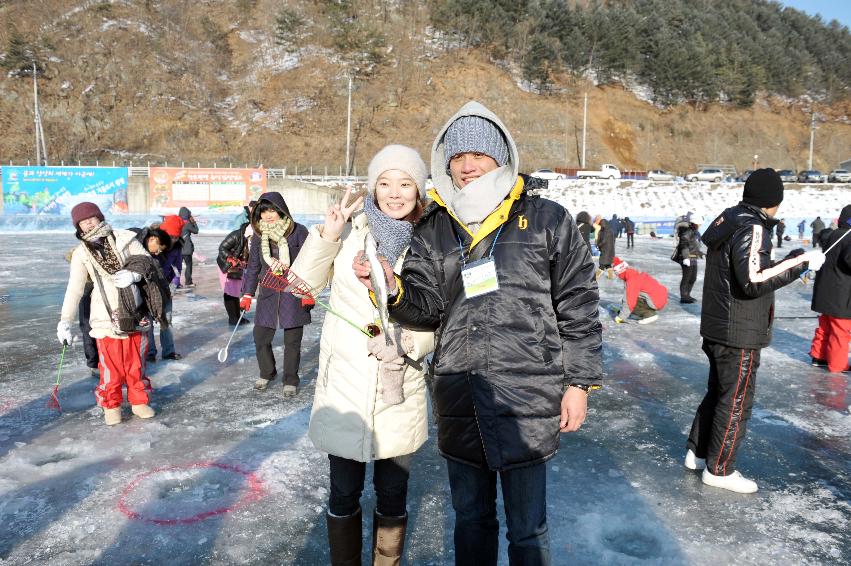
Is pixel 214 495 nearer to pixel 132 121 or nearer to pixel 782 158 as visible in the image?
pixel 132 121

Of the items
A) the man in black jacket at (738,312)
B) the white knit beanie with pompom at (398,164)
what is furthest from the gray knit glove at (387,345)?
the man in black jacket at (738,312)

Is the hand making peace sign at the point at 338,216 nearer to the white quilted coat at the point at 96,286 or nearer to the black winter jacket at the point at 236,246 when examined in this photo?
the white quilted coat at the point at 96,286

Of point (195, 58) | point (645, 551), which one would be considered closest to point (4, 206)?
point (645, 551)

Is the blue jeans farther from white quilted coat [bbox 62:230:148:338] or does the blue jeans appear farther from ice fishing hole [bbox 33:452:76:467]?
white quilted coat [bbox 62:230:148:338]

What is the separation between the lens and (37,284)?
35.5 ft

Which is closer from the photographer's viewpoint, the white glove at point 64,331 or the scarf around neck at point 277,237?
the white glove at point 64,331

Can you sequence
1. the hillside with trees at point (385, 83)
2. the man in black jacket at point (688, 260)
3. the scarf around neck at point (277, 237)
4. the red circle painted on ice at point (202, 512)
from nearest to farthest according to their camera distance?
the red circle painted on ice at point (202, 512), the scarf around neck at point (277, 237), the man in black jacket at point (688, 260), the hillside with trees at point (385, 83)

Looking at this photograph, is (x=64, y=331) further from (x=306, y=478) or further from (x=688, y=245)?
(x=688, y=245)

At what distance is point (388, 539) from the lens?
96.0 inches

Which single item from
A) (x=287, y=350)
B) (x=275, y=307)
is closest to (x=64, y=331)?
(x=275, y=307)

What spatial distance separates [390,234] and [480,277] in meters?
0.46

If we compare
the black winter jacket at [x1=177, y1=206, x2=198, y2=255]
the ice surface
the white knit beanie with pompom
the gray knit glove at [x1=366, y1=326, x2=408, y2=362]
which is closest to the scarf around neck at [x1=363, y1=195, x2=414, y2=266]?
the white knit beanie with pompom

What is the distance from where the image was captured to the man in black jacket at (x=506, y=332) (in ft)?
6.64

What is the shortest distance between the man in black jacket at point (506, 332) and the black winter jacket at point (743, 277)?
1.68 meters
